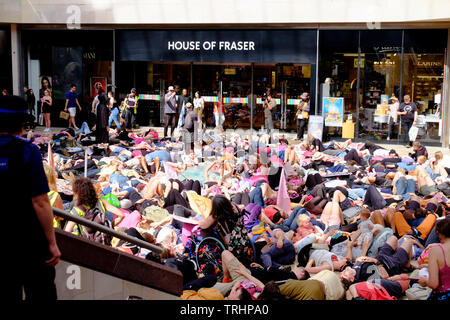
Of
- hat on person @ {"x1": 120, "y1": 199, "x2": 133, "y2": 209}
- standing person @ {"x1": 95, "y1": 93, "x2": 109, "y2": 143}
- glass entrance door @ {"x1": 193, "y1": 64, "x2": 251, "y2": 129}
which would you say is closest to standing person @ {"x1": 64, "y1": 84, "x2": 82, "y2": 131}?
glass entrance door @ {"x1": 193, "y1": 64, "x2": 251, "y2": 129}

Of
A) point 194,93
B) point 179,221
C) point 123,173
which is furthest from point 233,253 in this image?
point 194,93

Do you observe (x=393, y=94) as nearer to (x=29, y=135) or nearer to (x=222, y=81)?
(x=222, y=81)

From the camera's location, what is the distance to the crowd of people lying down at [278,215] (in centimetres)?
721

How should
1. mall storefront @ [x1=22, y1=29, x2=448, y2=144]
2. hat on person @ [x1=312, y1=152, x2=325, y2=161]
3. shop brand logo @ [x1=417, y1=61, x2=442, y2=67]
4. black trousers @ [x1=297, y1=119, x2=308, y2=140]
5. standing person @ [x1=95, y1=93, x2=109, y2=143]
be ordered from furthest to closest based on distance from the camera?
black trousers @ [x1=297, y1=119, x2=308, y2=140]
mall storefront @ [x1=22, y1=29, x2=448, y2=144]
shop brand logo @ [x1=417, y1=61, x2=442, y2=67]
standing person @ [x1=95, y1=93, x2=109, y2=143]
hat on person @ [x1=312, y1=152, x2=325, y2=161]

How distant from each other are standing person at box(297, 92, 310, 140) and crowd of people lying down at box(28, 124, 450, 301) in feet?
15.9

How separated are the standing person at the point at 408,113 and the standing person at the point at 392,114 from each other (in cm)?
46

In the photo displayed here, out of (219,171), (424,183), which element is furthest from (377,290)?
(219,171)

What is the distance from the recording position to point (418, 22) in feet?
69.4

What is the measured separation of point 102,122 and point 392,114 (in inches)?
386

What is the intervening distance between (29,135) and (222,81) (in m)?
8.82

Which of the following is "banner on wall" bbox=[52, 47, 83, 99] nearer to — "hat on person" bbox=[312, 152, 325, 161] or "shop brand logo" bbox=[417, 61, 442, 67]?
"hat on person" bbox=[312, 152, 325, 161]

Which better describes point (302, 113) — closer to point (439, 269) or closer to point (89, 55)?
point (89, 55)

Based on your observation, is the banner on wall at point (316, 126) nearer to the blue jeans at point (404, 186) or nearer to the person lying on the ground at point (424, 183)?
the person lying on the ground at point (424, 183)

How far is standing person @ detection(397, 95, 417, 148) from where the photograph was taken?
20.9 meters
